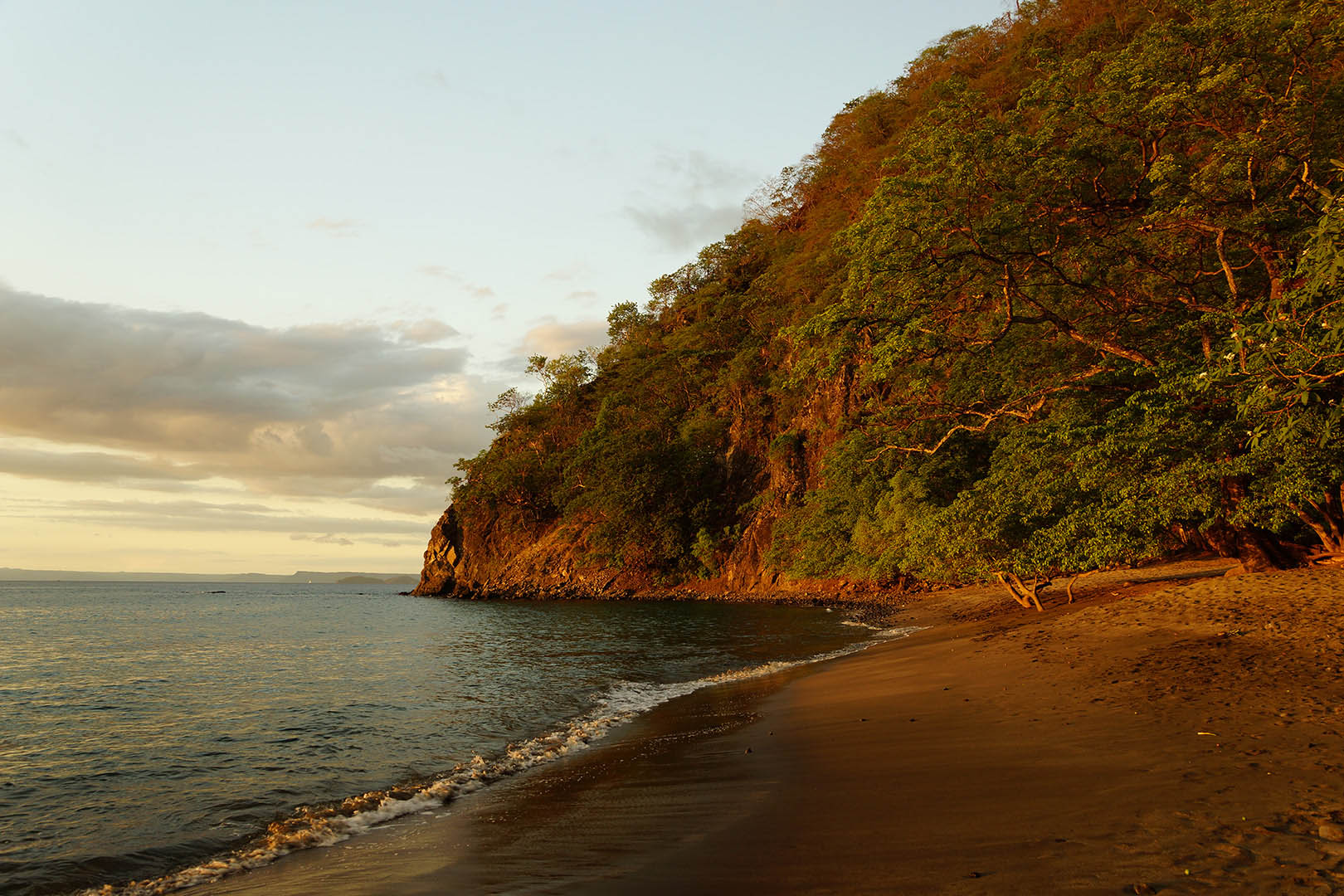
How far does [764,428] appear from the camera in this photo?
54.9 m

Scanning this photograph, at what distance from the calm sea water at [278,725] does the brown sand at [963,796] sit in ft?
4.46

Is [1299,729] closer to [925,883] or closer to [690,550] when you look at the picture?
[925,883]

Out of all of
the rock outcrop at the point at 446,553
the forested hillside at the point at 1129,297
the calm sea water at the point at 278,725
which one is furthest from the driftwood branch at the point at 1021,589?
the rock outcrop at the point at 446,553

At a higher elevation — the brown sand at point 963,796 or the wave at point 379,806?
the brown sand at point 963,796

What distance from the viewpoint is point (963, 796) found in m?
5.65

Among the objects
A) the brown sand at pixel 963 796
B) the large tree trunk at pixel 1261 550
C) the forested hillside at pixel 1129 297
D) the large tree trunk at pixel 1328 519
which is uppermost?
the forested hillside at pixel 1129 297

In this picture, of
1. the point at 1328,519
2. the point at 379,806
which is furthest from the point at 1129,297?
the point at 379,806

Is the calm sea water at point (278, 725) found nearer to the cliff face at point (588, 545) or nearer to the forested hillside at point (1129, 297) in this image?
the forested hillside at point (1129, 297)

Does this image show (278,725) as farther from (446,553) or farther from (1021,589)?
(446,553)

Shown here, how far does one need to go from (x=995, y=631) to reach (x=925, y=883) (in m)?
14.4

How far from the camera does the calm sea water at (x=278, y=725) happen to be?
7.21 m

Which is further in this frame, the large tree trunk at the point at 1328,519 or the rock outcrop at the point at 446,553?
the rock outcrop at the point at 446,553

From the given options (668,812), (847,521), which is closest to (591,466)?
(847,521)

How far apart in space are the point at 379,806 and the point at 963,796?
615cm
